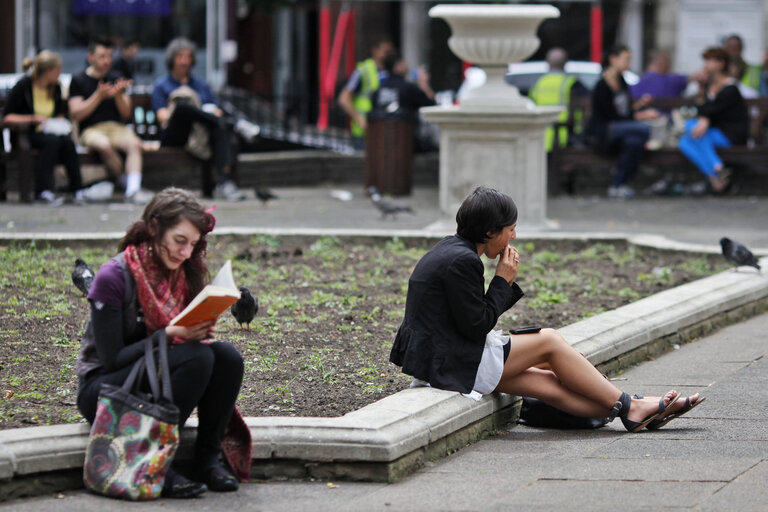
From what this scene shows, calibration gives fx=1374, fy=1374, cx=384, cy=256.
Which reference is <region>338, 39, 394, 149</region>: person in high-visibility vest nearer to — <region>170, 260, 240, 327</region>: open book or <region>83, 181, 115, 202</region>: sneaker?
<region>83, 181, 115, 202</region>: sneaker

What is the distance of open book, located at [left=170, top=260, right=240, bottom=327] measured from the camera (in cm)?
468

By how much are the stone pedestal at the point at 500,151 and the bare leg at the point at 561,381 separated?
18.5 ft

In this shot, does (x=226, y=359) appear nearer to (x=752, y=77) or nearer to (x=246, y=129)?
(x=246, y=129)

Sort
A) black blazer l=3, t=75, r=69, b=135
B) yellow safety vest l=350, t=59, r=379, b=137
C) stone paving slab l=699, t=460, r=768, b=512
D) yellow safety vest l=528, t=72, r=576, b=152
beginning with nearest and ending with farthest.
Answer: stone paving slab l=699, t=460, r=768, b=512
black blazer l=3, t=75, r=69, b=135
yellow safety vest l=528, t=72, r=576, b=152
yellow safety vest l=350, t=59, r=379, b=137

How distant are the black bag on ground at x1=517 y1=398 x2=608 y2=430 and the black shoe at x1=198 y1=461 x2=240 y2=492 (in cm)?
157

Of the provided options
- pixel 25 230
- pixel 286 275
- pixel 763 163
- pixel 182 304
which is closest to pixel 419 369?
pixel 182 304

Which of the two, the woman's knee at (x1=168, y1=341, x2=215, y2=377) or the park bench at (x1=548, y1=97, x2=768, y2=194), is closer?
the woman's knee at (x1=168, y1=341, x2=215, y2=377)

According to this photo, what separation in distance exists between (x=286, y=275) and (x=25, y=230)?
9.72ft

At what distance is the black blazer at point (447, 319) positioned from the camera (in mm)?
5594

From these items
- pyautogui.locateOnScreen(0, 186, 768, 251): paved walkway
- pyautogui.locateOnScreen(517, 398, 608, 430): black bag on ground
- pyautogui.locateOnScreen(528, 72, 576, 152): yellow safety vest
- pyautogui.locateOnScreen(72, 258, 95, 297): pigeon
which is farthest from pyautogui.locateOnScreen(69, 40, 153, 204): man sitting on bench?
pyautogui.locateOnScreen(517, 398, 608, 430): black bag on ground

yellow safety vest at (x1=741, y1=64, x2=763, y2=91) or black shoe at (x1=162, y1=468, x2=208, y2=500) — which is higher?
yellow safety vest at (x1=741, y1=64, x2=763, y2=91)

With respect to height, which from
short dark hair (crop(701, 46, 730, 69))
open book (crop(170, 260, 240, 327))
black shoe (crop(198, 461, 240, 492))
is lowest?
black shoe (crop(198, 461, 240, 492))

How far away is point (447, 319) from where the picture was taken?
18.6 feet

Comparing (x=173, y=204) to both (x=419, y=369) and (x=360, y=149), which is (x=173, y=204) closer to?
(x=419, y=369)
